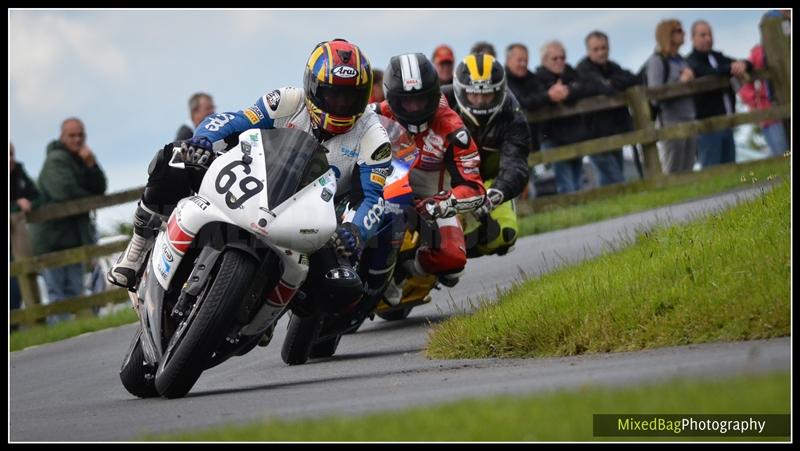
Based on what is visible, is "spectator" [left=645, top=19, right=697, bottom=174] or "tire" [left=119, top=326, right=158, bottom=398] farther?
"spectator" [left=645, top=19, right=697, bottom=174]

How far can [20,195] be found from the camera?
15.7 metres

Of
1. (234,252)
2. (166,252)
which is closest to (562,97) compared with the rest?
(166,252)

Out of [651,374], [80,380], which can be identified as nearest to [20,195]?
[80,380]

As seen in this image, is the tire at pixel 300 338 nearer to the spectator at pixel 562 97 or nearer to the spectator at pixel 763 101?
the spectator at pixel 562 97

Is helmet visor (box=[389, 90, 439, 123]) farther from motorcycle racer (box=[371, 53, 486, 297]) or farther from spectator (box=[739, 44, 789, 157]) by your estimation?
spectator (box=[739, 44, 789, 157])

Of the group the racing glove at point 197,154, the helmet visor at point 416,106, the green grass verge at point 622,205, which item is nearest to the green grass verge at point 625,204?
the green grass verge at point 622,205

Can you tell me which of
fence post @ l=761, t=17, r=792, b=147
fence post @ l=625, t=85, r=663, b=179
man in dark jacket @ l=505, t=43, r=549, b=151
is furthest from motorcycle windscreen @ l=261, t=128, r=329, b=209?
fence post @ l=761, t=17, r=792, b=147

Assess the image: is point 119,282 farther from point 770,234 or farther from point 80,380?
point 770,234

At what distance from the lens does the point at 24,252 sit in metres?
16.1

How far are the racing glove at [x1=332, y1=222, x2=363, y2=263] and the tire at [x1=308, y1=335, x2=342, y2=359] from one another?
1.77 metres

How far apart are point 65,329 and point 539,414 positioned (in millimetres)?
10267

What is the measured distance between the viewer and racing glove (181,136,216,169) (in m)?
7.72

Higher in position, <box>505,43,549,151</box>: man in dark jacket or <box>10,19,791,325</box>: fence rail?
<box>505,43,549,151</box>: man in dark jacket

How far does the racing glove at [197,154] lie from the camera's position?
7723 mm
